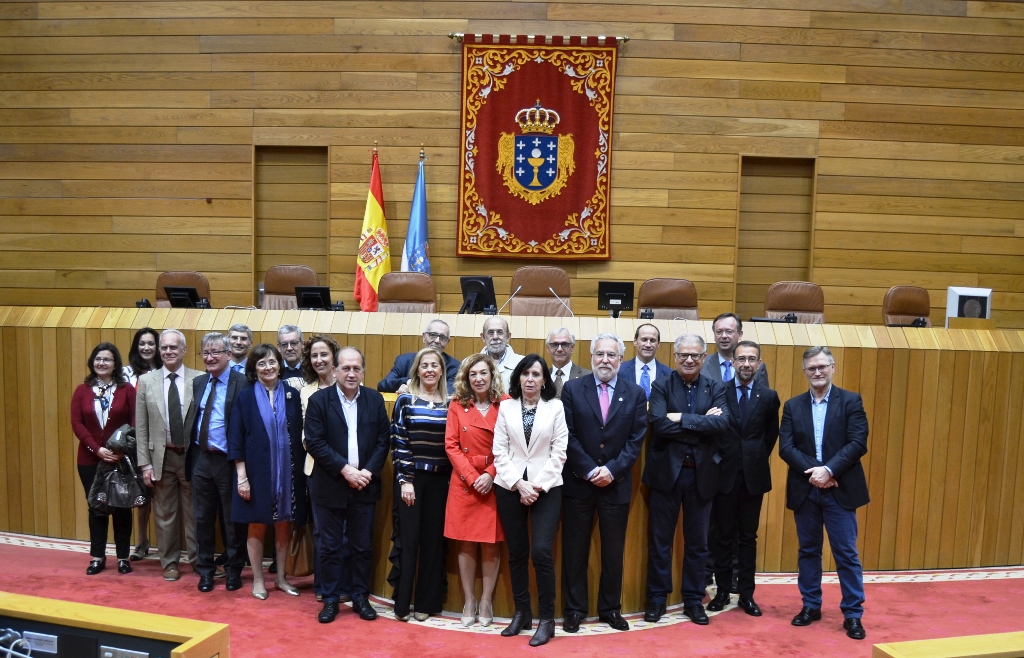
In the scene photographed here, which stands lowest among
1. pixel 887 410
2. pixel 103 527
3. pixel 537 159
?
pixel 103 527

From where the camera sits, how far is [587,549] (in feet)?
12.9

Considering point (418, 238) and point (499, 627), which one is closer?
point (499, 627)

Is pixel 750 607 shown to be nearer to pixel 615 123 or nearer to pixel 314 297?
pixel 314 297

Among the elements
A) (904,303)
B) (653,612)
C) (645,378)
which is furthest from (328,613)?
(904,303)

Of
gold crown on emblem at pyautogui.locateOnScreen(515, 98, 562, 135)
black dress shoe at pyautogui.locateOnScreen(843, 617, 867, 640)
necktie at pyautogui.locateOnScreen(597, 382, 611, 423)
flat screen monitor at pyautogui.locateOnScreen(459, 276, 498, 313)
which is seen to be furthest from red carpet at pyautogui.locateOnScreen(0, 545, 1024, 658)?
gold crown on emblem at pyautogui.locateOnScreen(515, 98, 562, 135)

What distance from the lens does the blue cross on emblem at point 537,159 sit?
755 centimetres

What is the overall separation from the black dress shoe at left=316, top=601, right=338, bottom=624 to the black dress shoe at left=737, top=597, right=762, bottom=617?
1723mm

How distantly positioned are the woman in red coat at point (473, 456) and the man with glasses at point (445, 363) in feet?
1.64

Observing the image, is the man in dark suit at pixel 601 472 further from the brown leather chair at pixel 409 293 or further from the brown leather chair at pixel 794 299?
the brown leather chair at pixel 794 299

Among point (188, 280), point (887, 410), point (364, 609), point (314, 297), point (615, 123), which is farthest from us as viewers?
point (615, 123)

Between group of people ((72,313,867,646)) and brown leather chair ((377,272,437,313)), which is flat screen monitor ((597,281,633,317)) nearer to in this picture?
brown leather chair ((377,272,437,313))

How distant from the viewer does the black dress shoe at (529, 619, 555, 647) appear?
12.1 ft

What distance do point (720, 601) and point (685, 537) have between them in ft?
1.25

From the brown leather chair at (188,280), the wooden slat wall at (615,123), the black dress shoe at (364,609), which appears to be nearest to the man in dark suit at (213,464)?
the black dress shoe at (364,609)
